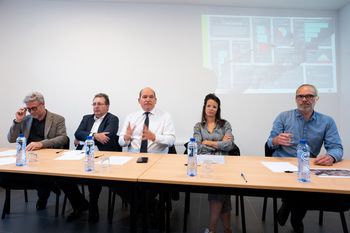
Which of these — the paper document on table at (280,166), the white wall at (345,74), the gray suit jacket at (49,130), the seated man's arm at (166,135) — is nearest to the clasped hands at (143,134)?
the seated man's arm at (166,135)

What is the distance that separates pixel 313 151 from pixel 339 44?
2.27 m

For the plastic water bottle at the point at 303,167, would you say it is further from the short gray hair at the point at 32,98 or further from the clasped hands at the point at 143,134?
the short gray hair at the point at 32,98

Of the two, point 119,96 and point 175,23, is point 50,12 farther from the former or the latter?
point 175,23

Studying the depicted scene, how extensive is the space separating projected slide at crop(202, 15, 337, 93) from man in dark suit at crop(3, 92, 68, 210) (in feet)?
7.22

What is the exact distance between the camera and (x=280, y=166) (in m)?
1.54

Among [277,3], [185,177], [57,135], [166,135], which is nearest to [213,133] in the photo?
[166,135]

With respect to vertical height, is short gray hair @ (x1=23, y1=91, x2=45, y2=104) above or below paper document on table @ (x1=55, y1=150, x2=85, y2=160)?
above

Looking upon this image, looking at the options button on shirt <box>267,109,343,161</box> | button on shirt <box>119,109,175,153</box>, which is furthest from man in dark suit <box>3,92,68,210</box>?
button on shirt <box>267,109,343,161</box>

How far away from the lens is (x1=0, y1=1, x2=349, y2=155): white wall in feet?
10.6

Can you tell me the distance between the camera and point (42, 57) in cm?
329

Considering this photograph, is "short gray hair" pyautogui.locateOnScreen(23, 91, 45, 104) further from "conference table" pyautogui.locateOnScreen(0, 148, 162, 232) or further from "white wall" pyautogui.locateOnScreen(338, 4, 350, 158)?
"white wall" pyautogui.locateOnScreen(338, 4, 350, 158)

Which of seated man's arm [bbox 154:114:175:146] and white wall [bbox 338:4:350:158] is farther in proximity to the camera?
white wall [bbox 338:4:350:158]

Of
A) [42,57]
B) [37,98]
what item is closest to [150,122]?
[37,98]

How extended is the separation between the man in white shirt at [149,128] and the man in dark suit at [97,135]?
0.59ft
